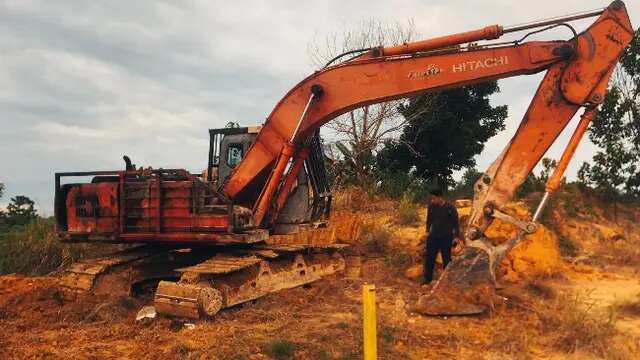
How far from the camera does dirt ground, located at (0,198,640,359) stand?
611 centimetres

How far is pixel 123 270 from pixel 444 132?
15.4 metres

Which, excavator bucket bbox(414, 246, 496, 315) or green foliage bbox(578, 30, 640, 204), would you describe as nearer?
excavator bucket bbox(414, 246, 496, 315)

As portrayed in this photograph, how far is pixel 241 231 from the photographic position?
853 centimetres

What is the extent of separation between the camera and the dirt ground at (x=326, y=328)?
241 inches

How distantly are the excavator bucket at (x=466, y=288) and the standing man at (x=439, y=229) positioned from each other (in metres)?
1.79

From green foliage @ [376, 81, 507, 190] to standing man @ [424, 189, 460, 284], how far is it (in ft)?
38.5

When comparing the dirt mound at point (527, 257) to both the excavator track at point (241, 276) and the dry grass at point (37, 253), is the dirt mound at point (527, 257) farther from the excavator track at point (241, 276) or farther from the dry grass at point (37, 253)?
the dry grass at point (37, 253)

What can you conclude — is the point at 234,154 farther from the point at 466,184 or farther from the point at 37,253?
the point at 466,184

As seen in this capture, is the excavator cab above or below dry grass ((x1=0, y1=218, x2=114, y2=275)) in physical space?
above

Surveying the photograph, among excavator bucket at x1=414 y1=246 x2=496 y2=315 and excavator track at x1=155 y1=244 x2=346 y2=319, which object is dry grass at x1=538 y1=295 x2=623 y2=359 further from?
excavator track at x1=155 y1=244 x2=346 y2=319

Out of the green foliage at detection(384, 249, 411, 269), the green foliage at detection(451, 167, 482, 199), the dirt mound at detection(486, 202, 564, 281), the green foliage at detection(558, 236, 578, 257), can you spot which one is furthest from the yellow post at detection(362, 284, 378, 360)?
the green foliage at detection(451, 167, 482, 199)

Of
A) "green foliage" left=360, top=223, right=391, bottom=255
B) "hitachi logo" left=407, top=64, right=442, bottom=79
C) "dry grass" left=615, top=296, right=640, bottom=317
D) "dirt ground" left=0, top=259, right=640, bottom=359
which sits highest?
"hitachi logo" left=407, top=64, right=442, bottom=79

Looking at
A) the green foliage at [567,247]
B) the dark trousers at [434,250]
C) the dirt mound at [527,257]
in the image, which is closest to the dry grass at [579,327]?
the dark trousers at [434,250]

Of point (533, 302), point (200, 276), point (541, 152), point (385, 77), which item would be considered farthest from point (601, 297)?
point (200, 276)
